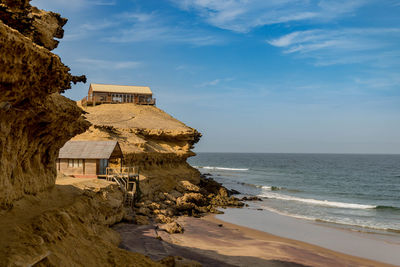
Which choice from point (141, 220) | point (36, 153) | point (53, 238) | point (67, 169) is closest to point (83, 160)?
point (67, 169)

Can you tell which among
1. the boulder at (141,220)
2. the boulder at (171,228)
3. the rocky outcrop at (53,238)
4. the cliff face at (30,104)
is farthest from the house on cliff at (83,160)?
the rocky outcrop at (53,238)

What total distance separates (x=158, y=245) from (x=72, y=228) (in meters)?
9.58

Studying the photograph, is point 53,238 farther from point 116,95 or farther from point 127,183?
point 116,95

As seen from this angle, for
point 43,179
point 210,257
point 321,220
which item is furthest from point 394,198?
point 43,179

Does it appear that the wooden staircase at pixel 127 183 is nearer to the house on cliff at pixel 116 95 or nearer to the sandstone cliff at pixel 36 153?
the sandstone cliff at pixel 36 153

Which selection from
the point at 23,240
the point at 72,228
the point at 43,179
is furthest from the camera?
the point at 43,179

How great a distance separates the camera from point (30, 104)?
9008 mm

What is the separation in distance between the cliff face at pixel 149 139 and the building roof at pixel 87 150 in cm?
616

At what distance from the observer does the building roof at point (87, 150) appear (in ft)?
87.2

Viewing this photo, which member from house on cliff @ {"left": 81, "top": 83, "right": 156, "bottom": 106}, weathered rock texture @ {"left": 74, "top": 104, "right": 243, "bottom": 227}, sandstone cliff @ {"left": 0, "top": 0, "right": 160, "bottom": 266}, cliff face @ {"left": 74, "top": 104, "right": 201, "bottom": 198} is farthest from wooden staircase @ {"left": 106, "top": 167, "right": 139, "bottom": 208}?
house on cliff @ {"left": 81, "top": 83, "right": 156, "bottom": 106}

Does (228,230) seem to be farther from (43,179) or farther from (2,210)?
(2,210)

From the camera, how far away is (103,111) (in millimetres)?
62719

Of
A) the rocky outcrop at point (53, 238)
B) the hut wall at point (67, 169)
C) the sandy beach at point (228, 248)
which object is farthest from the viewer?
the hut wall at point (67, 169)

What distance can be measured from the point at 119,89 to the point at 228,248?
5694cm
